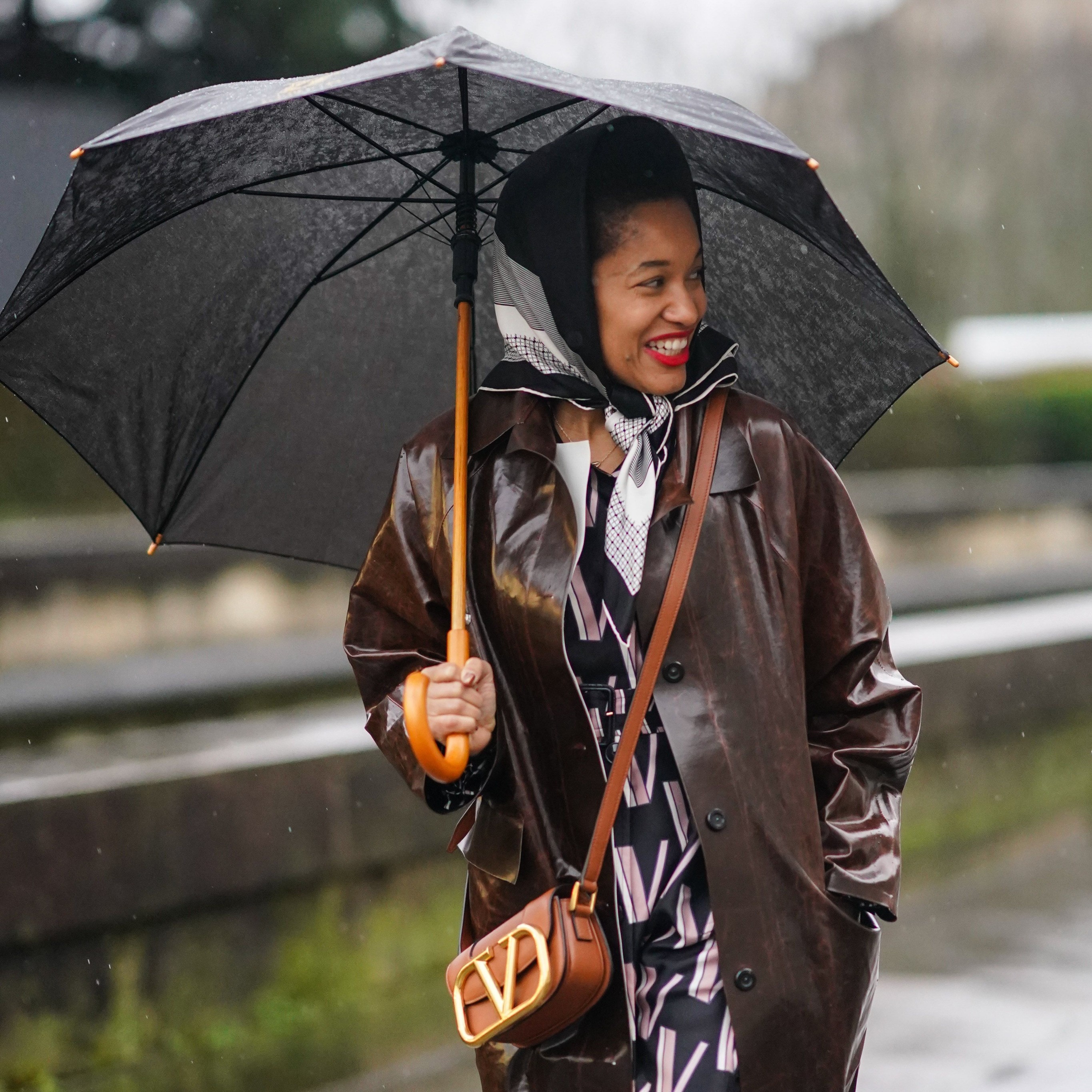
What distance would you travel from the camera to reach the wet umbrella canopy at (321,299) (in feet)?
8.17

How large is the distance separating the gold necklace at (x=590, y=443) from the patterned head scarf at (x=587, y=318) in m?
0.02

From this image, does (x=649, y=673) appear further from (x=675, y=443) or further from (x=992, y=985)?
(x=992, y=985)

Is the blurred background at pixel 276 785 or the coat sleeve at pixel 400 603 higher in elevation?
the coat sleeve at pixel 400 603

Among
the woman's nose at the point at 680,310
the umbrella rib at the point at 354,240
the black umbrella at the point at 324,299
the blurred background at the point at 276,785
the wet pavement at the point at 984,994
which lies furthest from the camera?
the wet pavement at the point at 984,994

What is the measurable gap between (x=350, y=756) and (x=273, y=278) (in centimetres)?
198

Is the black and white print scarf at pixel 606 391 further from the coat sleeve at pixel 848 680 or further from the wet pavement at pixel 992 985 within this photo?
the wet pavement at pixel 992 985

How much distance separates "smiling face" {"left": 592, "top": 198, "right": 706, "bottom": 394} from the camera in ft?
Answer: 7.59

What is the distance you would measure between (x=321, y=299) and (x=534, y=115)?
22.5 inches

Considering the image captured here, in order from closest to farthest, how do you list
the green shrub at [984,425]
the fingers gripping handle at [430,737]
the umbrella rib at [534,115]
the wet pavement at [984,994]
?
the fingers gripping handle at [430,737]
the umbrella rib at [534,115]
the wet pavement at [984,994]
the green shrub at [984,425]

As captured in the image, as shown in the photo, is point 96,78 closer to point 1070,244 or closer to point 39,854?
point 39,854

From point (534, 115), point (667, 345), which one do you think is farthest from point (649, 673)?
point (534, 115)

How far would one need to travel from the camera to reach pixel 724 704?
227 centimetres

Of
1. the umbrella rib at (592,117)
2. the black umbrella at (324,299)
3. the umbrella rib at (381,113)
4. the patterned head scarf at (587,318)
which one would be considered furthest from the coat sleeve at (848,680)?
the umbrella rib at (381,113)

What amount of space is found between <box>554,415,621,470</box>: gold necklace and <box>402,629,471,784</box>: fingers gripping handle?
35 cm
